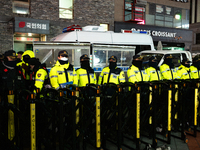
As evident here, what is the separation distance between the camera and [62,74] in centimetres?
514

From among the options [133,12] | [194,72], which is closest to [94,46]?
[194,72]

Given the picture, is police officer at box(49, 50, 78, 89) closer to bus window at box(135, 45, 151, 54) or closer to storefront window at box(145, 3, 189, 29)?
bus window at box(135, 45, 151, 54)

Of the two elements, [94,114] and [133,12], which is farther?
[133,12]

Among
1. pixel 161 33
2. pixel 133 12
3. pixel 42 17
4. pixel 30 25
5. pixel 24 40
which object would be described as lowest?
pixel 24 40

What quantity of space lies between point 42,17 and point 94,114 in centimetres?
1259

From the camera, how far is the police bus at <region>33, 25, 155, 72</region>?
857 cm

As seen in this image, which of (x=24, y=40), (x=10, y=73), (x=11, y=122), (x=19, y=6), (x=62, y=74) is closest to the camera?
(x=11, y=122)

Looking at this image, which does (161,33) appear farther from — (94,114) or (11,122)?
(11,122)

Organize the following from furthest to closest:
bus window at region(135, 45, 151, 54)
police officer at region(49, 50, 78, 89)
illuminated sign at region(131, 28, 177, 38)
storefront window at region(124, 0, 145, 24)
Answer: illuminated sign at region(131, 28, 177, 38)
storefront window at region(124, 0, 145, 24)
bus window at region(135, 45, 151, 54)
police officer at region(49, 50, 78, 89)

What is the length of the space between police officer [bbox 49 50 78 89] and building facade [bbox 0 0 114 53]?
29.1 ft

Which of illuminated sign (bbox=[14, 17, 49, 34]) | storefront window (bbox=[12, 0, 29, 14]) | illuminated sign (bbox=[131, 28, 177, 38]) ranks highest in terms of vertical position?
storefront window (bbox=[12, 0, 29, 14])

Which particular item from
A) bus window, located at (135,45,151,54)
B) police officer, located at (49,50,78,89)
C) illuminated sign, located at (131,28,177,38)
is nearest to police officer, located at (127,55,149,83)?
police officer, located at (49,50,78,89)

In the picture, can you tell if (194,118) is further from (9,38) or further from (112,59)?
(9,38)

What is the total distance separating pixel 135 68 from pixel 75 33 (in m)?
4.97
